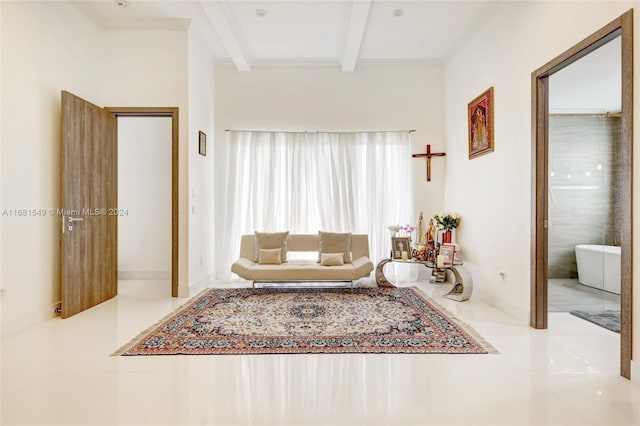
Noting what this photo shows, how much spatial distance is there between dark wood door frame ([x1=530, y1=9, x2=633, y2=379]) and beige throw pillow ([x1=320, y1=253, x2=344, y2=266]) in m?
2.26

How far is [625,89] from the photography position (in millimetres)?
2207

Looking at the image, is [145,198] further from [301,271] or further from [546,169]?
[546,169]

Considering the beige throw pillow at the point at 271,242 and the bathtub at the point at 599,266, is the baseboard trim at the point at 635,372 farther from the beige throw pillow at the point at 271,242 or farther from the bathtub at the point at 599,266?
the beige throw pillow at the point at 271,242

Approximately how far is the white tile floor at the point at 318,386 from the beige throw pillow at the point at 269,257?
202cm

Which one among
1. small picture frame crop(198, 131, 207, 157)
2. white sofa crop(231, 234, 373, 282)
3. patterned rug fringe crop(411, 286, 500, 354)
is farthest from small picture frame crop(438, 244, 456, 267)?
small picture frame crop(198, 131, 207, 157)

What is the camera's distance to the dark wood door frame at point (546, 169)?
2.19 m

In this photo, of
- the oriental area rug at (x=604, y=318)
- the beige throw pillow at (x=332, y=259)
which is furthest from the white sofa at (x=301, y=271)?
the oriental area rug at (x=604, y=318)

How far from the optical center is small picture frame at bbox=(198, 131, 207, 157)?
4.71 m

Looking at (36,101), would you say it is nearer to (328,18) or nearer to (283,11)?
(283,11)

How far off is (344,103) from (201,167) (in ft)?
7.65

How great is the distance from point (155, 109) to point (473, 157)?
3.96 metres

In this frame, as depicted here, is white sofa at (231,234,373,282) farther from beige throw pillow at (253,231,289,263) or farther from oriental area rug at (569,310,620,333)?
oriental area rug at (569,310,620,333)

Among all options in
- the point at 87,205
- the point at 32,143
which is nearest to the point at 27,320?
the point at 87,205

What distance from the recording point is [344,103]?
5.38 m
